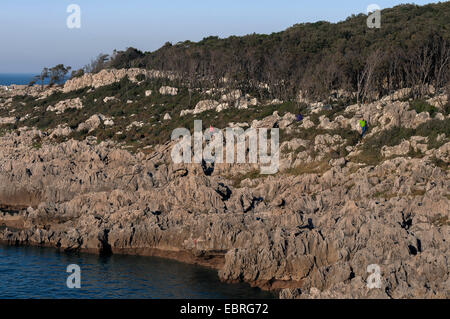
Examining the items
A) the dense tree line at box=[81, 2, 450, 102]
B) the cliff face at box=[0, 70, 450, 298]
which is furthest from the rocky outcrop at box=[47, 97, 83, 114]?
the cliff face at box=[0, 70, 450, 298]

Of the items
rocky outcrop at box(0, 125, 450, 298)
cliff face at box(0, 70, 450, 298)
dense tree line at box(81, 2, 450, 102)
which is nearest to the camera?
rocky outcrop at box(0, 125, 450, 298)

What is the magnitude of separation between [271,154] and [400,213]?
19851mm

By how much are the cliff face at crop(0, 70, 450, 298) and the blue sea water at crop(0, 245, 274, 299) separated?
1.26 meters

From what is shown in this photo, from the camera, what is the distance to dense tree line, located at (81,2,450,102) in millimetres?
66688

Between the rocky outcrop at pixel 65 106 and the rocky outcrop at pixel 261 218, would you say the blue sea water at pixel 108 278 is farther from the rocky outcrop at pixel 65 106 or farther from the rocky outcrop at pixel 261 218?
the rocky outcrop at pixel 65 106

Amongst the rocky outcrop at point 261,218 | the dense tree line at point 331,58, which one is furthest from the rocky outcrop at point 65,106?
the rocky outcrop at point 261,218

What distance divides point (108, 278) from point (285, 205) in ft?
51.4

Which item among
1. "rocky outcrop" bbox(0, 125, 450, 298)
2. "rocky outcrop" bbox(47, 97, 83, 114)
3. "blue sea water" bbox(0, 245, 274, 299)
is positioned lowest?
"blue sea water" bbox(0, 245, 274, 299)

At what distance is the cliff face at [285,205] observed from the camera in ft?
113

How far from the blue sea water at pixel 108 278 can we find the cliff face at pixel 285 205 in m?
1.26

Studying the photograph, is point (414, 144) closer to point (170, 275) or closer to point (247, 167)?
point (247, 167)

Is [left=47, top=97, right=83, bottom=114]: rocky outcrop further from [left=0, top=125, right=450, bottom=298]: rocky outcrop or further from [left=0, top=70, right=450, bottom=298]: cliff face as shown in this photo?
[left=0, top=125, right=450, bottom=298]: rocky outcrop

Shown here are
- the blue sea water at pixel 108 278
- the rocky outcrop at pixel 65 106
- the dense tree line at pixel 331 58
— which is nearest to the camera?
the blue sea water at pixel 108 278
